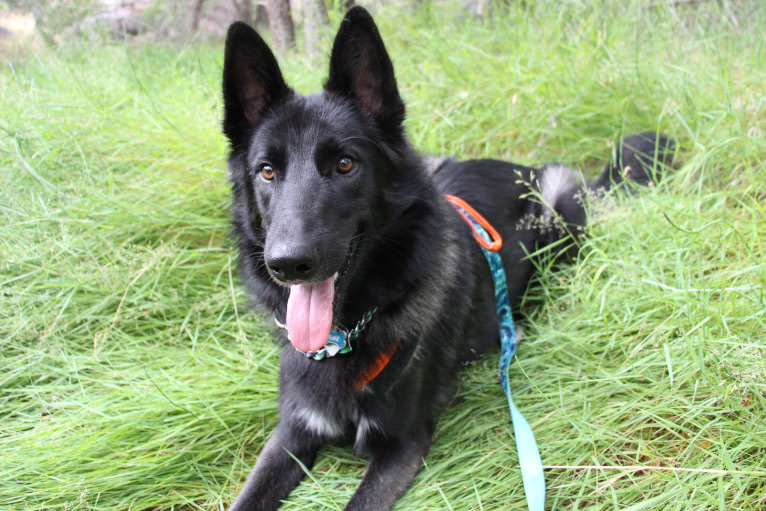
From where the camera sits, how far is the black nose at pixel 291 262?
1.60 metres

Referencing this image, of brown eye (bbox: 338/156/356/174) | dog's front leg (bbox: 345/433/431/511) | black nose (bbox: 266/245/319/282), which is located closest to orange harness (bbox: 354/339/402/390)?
dog's front leg (bbox: 345/433/431/511)

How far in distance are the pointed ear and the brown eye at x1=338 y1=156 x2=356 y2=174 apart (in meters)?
0.24

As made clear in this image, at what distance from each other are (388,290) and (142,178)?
2218 mm

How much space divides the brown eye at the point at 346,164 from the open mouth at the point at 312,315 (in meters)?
0.38

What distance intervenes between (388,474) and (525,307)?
143 centimetres

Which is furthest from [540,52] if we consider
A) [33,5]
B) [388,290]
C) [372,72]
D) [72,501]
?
[33,5]

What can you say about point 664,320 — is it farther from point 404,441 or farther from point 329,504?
point 329,504

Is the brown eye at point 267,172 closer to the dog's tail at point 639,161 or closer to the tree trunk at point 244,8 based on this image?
the dog's tail at point 639,161

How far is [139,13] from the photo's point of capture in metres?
8.16

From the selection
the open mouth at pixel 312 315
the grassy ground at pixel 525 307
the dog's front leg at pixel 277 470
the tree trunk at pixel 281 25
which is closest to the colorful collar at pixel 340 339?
the open mouth at pixel 312 315

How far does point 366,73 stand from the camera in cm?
204

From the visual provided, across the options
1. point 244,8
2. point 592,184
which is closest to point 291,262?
point 592,184

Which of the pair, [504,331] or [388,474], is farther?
[504,331]

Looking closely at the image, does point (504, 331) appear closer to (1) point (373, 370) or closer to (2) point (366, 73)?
(1) point (373, 370)
